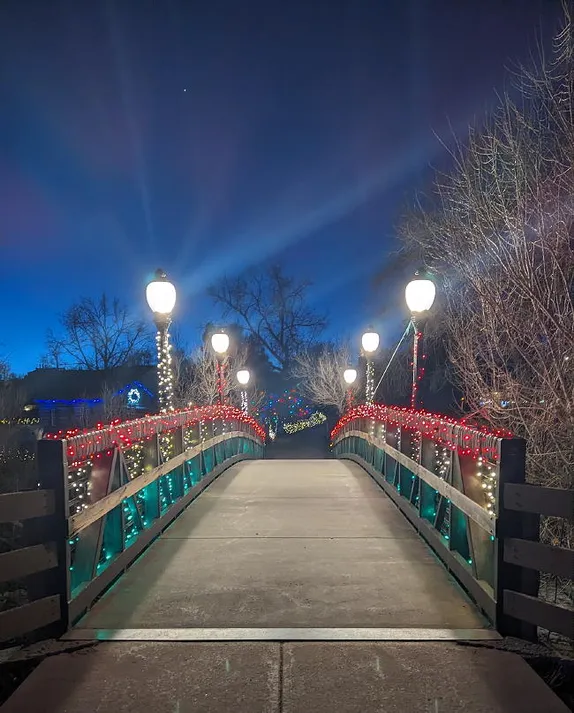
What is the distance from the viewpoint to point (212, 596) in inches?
158

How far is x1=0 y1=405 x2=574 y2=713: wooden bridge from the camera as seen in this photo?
2.81 meters

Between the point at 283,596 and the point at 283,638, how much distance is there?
66 cm

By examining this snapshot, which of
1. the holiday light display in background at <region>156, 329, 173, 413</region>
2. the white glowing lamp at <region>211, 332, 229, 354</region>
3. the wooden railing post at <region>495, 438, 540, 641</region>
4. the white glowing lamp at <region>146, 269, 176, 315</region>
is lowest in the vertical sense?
the wooden railing post at <region>495, 438, 540, 641</region>

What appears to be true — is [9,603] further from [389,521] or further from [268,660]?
[268,660]

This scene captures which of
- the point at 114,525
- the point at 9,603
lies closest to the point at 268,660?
the point at 114,525

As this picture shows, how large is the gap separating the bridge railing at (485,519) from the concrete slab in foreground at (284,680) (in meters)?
0.34

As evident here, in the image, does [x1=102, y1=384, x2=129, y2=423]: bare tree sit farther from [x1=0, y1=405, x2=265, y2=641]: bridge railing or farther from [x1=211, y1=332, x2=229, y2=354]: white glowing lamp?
[x1=0, y1=405, x2=265, y2=641]: bridge railing

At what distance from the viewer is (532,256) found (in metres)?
7.11

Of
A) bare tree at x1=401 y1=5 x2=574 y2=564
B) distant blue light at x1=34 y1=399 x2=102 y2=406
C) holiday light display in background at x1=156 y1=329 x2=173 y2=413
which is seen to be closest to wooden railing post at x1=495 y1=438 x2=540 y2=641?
bare tree at x1=401 y1=5 x2=574 y2=564

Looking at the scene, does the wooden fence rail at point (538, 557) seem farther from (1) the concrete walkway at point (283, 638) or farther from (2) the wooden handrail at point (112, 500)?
(2) the wooden handrail at point (112, 500)

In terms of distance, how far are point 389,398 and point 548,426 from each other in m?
23.3

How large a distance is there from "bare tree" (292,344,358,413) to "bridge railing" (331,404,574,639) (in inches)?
1110

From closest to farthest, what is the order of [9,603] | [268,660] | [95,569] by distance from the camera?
[268,660] → [95,569] → [9,603]

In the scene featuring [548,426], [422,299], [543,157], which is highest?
[543,157]
